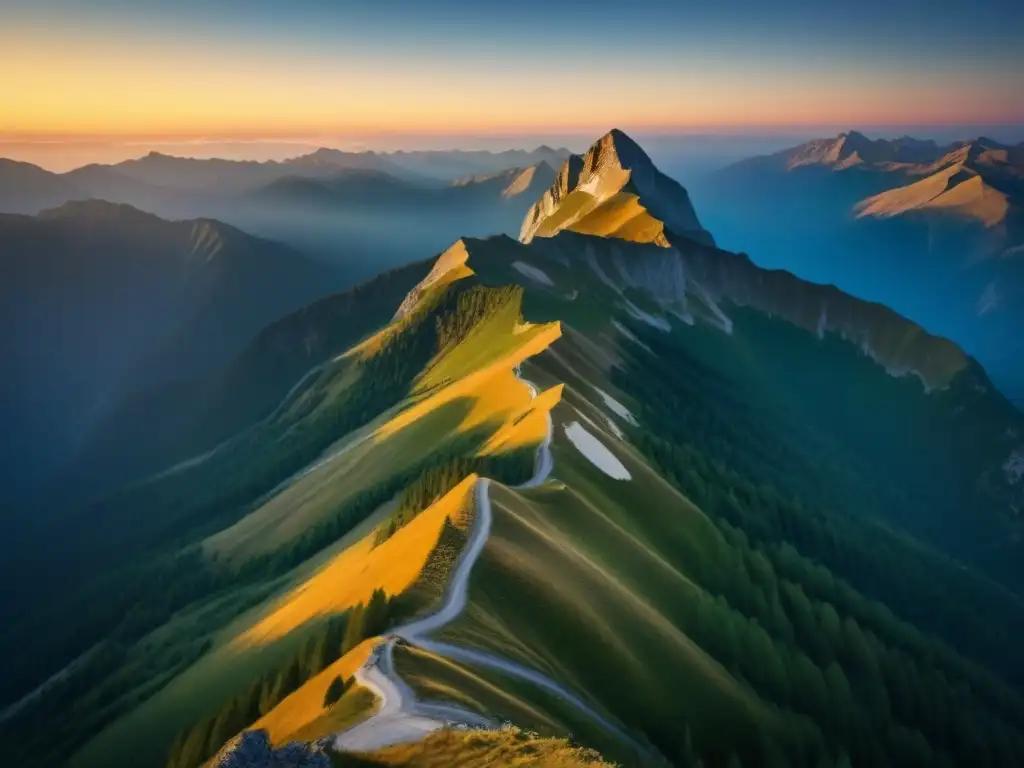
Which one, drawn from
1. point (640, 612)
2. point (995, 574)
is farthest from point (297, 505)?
point (995, 574)

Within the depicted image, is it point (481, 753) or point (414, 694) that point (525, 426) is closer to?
point (414, 694)

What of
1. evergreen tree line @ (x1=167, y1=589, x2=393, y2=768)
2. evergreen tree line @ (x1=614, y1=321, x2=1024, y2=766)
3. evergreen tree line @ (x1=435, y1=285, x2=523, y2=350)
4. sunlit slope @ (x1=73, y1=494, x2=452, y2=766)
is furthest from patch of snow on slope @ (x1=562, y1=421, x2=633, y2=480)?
evergreen tree line @ (x1=435, y1=285, x2=523, y2=350)

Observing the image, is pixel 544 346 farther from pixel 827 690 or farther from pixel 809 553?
pixel 827 690

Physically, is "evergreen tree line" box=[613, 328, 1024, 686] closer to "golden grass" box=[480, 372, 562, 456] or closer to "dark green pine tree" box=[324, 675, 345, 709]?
"golden grass" box=[480, 372, 562, 456]

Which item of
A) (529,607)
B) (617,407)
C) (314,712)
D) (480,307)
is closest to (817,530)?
(617,407)

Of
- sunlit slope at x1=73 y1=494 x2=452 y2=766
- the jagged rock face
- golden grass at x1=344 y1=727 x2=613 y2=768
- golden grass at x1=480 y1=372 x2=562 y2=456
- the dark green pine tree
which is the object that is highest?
the jagged rock face

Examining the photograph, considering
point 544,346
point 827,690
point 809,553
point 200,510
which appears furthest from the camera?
point 200,510

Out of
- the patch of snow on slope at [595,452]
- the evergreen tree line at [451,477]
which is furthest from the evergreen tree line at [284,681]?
the patch of snow on slope at [595,452]
